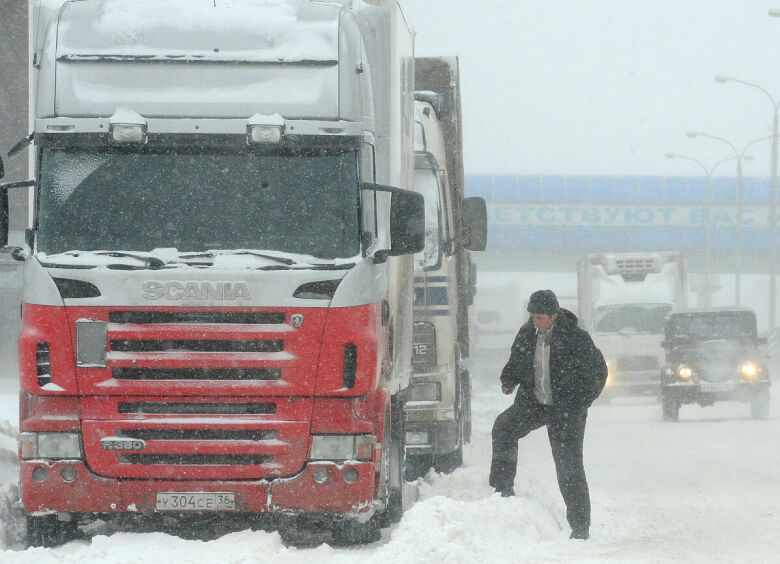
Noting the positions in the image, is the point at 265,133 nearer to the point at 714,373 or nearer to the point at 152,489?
the point at 152,489

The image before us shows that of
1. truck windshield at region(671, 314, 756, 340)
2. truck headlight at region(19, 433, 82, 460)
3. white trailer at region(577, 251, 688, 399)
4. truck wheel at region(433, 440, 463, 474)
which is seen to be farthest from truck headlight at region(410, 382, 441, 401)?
white trailer at region(577, 251, 688, 399)

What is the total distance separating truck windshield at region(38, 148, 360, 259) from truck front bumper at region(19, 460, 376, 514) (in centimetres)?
125

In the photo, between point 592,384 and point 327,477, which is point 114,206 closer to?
point 327,477

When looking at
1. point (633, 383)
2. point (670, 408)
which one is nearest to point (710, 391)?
point (670, 408)

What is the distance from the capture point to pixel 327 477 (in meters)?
8.33

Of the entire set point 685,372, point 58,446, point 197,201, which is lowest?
point 685,372

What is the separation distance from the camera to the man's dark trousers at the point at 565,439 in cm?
949

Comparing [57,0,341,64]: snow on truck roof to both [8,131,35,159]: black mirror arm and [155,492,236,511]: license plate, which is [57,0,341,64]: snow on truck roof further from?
[155,492,236,511]: license plate

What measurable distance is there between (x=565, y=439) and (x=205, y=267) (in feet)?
9.24

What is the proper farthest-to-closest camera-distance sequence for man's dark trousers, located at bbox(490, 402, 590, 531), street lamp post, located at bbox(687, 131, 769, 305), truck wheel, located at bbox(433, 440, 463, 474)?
street lamp post, located at bbox(687, 131, 769, 305) → truck wheel, located at bbox(433, 440, 463, 474) → man's dark trousers, located at bbox(490, 402, 590, 531)

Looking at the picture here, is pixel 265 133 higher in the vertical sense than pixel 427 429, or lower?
higher

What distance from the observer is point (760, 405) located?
2291cm

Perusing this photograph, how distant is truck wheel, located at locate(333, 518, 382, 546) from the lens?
29.1ft

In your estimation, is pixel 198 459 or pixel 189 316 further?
pixel 198 459
